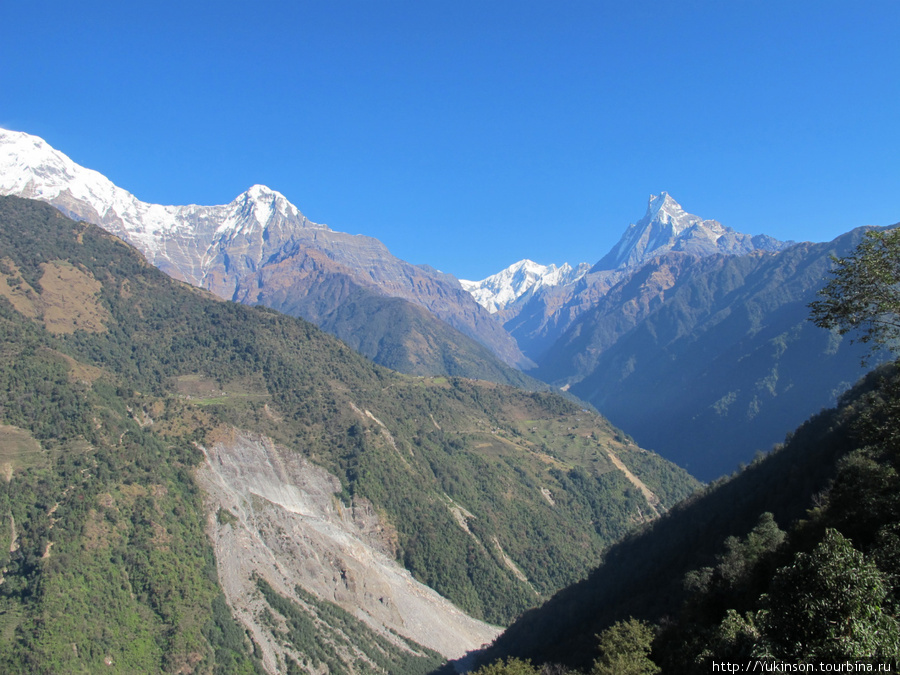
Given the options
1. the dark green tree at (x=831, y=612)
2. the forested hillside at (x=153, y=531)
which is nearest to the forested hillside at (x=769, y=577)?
the dark green tree at (x=831, y=612)

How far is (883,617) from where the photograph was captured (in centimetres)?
1859

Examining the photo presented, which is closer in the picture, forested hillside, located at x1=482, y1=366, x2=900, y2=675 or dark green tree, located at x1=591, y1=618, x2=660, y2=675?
forested hillside, located at x1=482, y1=366, x2=900, y2=675

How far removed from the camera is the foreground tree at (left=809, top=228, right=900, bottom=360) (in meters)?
26.5

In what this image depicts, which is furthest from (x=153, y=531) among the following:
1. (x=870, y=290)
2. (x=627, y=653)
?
(x=870, y=290)

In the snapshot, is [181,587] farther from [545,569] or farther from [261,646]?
[545,569]

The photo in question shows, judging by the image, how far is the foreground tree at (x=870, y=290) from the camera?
26.5 m

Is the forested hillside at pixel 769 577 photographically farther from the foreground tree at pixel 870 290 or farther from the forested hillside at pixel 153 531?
the forested hillside at pixel 153 531

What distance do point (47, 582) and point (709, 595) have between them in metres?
118

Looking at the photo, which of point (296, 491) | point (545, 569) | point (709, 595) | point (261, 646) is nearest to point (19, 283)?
point (296, 491)

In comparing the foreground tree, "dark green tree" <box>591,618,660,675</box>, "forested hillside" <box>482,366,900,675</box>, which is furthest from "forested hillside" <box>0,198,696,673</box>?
the foreground tree

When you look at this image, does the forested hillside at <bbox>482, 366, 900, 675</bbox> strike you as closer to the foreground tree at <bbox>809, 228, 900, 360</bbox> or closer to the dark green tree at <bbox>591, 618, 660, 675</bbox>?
the dark green tree at <bbox>591, 618, 660, 675</bbox>

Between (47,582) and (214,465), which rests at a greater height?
(214,465)

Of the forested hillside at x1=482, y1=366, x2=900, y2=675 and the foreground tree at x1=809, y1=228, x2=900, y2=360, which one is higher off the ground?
the foreground tree at x1=809, y1=228, x2=900, y2=360

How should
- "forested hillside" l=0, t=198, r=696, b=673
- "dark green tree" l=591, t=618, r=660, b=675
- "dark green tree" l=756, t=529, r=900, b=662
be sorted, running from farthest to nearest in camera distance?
"forested hillside" l=0, t=198, r=696, b=673
"dark green tree" l=591, t=618, r=660, b=675
"dark green tree" l=756, t=529, r=900, b=662
